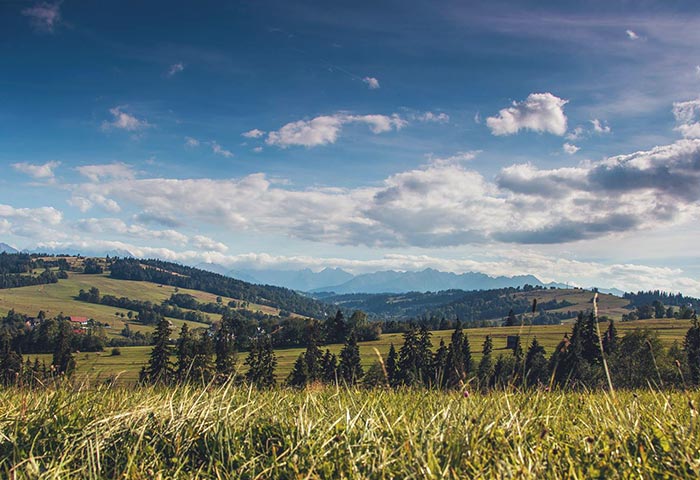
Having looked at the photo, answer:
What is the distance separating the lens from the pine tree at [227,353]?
8002 mm

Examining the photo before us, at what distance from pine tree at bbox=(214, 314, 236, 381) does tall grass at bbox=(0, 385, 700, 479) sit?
1.99m

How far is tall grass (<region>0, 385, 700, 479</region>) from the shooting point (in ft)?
11.9

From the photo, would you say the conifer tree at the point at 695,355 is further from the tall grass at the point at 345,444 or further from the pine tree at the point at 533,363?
the tall grass at the point at 345,444

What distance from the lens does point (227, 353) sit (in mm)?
28438

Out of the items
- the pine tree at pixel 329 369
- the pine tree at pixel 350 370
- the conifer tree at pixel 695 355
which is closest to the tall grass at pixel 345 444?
the pine tree at pixel 350 370

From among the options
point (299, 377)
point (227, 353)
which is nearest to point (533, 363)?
point (227, 353)

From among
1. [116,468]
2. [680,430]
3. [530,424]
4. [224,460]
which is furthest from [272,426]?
[680,430]

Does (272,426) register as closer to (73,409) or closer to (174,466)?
(174,466)

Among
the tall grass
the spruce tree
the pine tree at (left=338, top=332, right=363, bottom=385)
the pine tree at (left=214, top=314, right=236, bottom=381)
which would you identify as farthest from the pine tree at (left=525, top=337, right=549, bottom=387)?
the pine tree at (left=214, top=314, right=236, bottom=381)

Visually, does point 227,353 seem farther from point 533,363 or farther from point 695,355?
point 695,355

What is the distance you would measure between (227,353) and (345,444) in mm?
26117

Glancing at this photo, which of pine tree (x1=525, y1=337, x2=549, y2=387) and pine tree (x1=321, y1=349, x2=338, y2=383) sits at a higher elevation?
pine tree (x1=525, y1=337, x2=549, y2=387)

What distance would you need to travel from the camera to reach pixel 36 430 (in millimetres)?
5074

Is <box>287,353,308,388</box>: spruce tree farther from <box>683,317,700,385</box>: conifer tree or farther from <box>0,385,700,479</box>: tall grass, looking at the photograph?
<box>683,317,700,385</box>: conifer tree
